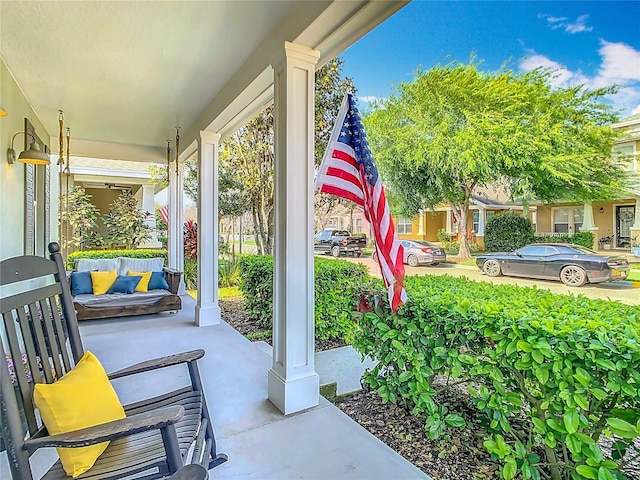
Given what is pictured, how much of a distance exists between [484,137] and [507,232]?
322cm

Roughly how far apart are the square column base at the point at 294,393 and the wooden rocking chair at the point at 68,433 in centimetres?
58

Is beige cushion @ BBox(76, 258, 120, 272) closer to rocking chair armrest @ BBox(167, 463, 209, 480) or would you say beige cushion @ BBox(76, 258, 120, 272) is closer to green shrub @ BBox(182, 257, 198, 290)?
green shrub @ BBox(182, 257, 198, 290)

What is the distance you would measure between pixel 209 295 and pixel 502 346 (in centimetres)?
380

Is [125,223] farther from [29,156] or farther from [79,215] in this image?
[29,156]

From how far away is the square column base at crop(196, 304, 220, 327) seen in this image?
4.60 meters

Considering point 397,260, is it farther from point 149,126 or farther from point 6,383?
point 149,126

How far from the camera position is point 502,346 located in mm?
1709

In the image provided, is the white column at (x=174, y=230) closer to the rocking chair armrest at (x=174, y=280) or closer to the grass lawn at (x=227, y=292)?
the grass lawn at (x=227, y=292)

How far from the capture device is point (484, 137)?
8734mm

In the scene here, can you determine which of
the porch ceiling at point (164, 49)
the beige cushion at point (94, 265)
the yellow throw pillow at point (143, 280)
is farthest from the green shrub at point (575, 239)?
the beige cushion at point (94, 265)

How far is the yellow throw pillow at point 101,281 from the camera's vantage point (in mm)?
5211

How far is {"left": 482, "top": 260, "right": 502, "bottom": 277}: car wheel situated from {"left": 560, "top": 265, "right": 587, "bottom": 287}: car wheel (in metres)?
1.00

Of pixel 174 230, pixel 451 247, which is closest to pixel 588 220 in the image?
pixel 451 247

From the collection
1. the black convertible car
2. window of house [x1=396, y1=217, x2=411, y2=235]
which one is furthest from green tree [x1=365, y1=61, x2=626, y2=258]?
the black convertible car
